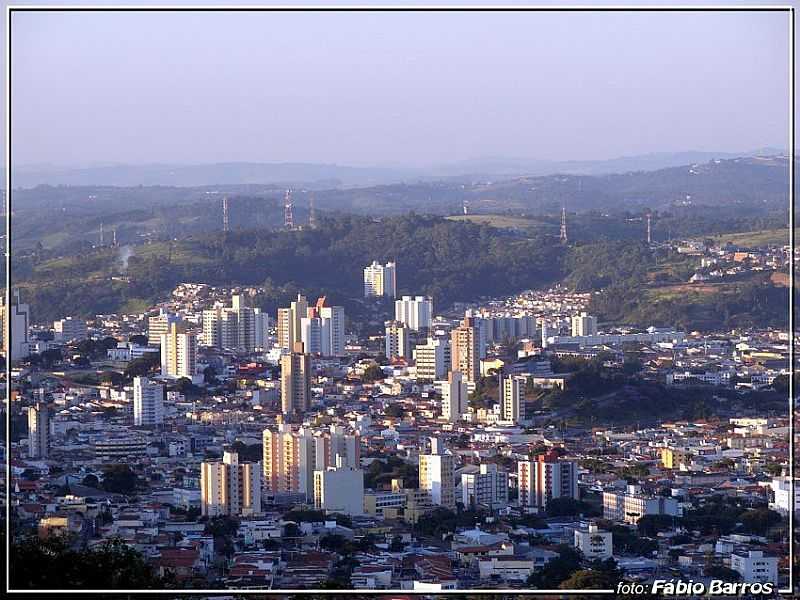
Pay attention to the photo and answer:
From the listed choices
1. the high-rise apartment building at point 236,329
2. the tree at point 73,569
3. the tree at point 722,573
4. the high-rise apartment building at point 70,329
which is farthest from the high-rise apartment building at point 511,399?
the tree at point 73,569

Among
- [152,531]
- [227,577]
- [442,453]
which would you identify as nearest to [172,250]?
[442,453]

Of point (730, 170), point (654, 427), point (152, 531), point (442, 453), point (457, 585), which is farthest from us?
point (730, 170)

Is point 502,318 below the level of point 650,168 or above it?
below

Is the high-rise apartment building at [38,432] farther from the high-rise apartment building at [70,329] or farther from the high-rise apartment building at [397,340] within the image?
the high-rise apartment building at [397,340]

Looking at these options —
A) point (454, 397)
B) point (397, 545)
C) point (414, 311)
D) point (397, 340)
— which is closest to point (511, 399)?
point (454, 397)

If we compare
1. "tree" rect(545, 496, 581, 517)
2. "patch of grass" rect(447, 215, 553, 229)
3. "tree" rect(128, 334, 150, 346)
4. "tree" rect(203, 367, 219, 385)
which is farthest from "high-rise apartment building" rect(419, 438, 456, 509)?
"patch of grass" rect(447, 215, 553, 229)

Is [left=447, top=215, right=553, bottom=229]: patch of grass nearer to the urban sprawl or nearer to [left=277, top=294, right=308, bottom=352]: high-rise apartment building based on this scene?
the urban sprawl

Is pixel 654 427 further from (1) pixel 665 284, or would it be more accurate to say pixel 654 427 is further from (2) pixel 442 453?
(1) pixel 665 284
